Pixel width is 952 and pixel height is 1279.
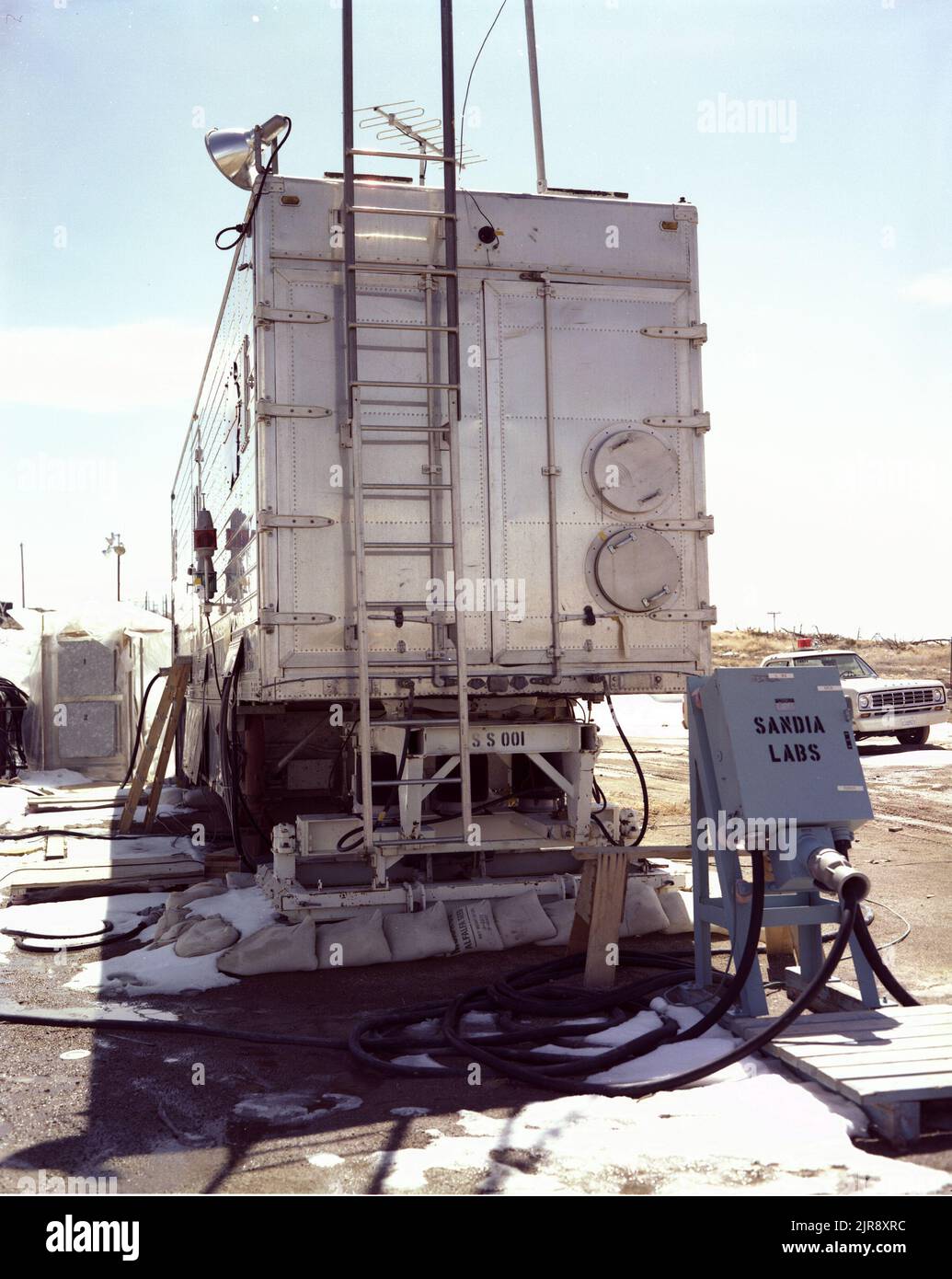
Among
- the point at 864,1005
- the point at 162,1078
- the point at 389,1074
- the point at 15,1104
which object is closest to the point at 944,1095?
the point at 864,1005

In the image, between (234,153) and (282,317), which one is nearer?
(282,317)

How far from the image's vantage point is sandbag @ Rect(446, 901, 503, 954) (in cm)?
652

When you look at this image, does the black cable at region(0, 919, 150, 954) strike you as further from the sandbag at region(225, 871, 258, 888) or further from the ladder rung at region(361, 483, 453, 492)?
the ladder rung at region(361, 483, 453, 492)

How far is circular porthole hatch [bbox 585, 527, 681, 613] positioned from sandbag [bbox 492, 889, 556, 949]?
6.04ft

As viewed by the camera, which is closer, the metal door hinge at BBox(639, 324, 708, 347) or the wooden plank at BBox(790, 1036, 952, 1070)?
the wooden plank at BBox(790, 1036, 952, 1070)

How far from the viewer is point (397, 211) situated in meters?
6.69

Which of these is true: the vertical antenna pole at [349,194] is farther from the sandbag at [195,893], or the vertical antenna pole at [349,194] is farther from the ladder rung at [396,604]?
the sandbag at [195,893]

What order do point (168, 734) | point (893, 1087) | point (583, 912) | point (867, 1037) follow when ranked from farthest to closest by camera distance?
point (168, 734) < point (583, 912) < point (867, 1037) < point (893, 1087)

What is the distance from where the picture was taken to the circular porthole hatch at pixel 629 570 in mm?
6941

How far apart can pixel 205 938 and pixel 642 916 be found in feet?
8.26

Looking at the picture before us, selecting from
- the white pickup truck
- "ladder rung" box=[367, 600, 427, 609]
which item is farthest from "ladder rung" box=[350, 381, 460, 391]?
the white pickup truck

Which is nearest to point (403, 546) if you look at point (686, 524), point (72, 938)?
point (686, 524)

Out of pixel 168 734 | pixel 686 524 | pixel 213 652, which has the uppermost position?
pixel 686 524

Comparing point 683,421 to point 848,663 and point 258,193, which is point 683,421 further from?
point 848,663
